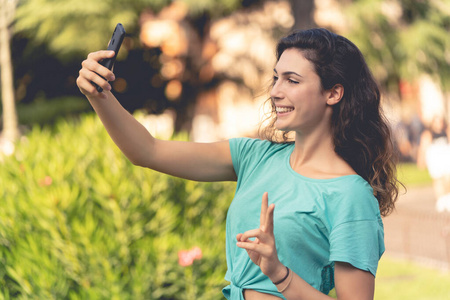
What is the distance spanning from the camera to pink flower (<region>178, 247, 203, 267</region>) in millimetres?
3707

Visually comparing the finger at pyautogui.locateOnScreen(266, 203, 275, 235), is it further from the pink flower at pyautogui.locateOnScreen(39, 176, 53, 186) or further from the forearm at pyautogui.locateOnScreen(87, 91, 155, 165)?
the pink flower at pyautogui.locateOnScreen(39, 176, 53, 186)

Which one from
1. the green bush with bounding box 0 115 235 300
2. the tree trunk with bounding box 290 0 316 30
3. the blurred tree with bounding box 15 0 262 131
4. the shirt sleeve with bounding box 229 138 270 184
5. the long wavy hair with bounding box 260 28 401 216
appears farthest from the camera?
the blurred tree with bounding box 15 0 262 131

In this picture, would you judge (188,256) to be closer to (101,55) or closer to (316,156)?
(316,156)

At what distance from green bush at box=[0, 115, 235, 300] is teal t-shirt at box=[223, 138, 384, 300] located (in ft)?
5.77

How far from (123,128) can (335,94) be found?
70cm

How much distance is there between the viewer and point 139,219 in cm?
393

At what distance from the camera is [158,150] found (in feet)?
7.11

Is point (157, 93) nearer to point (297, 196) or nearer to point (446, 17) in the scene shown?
→ point (446, 17)

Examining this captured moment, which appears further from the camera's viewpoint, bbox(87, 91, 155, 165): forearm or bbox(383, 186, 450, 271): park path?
bbox(383, 186, 450, 271): park path

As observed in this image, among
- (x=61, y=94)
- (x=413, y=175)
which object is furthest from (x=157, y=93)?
(x=413, y=175)

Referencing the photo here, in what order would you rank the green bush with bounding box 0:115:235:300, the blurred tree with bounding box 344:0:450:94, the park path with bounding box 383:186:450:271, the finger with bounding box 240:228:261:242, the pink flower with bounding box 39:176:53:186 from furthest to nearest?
the blurred tree with bounding box 344:0:450:94
the park path with bounding box 383:186:450:271
the pink flower with bounding box 39:176:53:186
the green bush with bounding box 0:115:235:300
the finger with bounding box 240:228:261:242

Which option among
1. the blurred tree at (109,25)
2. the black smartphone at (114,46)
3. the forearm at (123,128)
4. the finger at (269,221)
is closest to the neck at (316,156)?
the finger at (269,221)

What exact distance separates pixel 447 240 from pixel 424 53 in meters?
6.65

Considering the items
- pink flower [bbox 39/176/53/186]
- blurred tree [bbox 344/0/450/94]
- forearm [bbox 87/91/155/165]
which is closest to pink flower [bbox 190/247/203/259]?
pink flower [bbox 39/176/53/186]
